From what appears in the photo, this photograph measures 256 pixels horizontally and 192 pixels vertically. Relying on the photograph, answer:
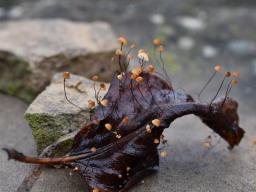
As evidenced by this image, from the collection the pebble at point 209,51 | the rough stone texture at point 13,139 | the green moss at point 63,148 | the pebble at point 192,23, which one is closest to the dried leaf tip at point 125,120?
the green moss at point 63,148

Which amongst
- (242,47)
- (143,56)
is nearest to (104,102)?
(143,56)

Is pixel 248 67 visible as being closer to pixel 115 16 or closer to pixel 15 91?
pixel 115 16

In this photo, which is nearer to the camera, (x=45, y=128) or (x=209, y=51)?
(x=45, y=128)

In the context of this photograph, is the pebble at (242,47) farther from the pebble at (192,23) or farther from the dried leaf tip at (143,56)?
the dried leaf tip at (143,56)

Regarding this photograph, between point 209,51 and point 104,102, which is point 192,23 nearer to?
point 209,51

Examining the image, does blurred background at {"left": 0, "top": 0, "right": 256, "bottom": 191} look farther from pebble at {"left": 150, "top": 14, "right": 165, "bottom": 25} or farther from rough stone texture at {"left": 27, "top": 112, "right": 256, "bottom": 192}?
rough stone texture at {"left": 27, "top": 112, "right": 256, "bottom": 192}

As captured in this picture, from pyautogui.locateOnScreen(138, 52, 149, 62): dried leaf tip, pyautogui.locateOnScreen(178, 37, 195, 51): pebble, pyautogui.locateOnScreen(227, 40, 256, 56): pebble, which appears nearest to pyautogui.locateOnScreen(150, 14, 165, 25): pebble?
pyautogui.locateOnScreen(178, 37, 195, 51): pebble
